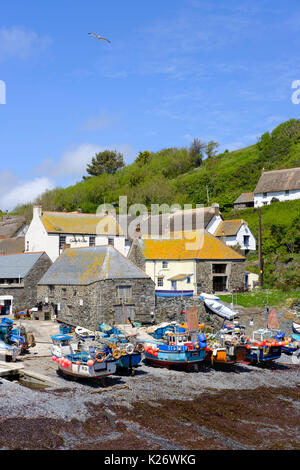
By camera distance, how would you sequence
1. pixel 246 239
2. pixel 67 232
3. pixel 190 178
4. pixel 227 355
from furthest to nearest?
pixel 190 178, pixel 246 239, pixel 67 232, pixel 227 355

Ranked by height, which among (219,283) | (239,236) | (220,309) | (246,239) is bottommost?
(220,309)

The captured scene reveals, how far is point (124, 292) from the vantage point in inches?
1373

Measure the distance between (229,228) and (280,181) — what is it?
57.4ft

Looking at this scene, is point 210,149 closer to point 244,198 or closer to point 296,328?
point 244,198

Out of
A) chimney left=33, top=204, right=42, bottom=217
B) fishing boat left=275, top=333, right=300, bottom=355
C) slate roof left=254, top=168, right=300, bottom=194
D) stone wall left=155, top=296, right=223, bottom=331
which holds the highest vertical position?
slate roof left=254, top=168, right=300, bottom=194

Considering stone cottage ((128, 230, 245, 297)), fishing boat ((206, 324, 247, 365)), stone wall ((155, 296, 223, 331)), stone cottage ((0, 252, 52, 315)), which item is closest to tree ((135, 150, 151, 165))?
stone cottage ((128, 230, 245, 297))

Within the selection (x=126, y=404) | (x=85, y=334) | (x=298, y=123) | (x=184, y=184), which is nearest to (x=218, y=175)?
(x=184, y=184)

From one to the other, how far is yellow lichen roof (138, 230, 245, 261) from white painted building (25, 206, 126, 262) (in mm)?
8065

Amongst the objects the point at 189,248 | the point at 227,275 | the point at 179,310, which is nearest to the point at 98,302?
the point at 179,310

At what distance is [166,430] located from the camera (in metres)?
16.2

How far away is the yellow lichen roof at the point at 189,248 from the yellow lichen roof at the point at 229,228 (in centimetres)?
1149

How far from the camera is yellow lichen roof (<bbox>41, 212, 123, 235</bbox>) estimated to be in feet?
160

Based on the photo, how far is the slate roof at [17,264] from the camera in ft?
132

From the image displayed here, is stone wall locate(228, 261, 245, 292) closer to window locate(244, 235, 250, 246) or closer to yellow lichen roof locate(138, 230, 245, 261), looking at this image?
yellow lichen roof locate(138, 230, 245, 261)
